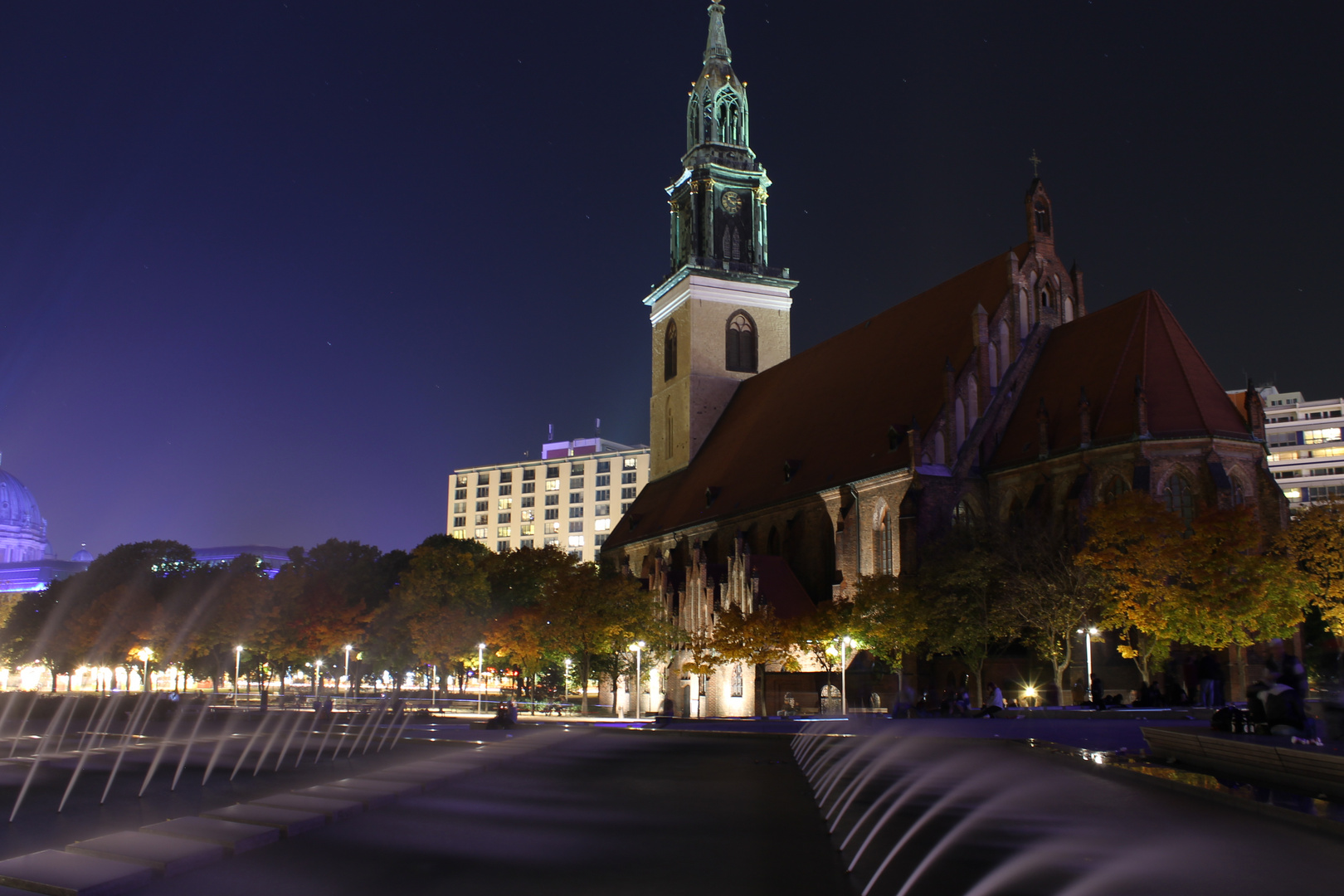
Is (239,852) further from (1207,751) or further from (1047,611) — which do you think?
(1047,611)

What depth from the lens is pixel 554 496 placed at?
17575 cm

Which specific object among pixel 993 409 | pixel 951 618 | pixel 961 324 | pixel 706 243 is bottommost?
pixel 951 618

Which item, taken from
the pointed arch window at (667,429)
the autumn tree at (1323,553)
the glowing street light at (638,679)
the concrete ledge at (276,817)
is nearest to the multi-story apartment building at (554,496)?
the pointed arch window at (667,429)

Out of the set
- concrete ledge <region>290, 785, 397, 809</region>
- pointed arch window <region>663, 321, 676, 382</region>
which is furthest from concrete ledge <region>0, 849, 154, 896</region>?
pointed arch window <region>663, 321, 676, 382</region>

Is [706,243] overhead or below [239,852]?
overhead

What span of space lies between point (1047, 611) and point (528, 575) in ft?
128

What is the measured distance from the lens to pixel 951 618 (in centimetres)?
4300

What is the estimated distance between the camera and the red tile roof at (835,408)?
52719 mm

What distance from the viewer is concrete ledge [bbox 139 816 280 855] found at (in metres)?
12.3

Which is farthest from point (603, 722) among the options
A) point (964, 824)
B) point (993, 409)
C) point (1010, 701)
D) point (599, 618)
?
point (964, 824)

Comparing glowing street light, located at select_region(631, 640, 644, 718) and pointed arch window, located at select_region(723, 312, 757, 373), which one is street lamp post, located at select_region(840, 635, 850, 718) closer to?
glowing street light, located at select_region(631, 640, 644, 718)

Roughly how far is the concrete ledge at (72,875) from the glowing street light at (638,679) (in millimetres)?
43508

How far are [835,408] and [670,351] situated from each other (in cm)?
2434

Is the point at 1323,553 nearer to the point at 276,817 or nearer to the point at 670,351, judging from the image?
the point at 276,817
